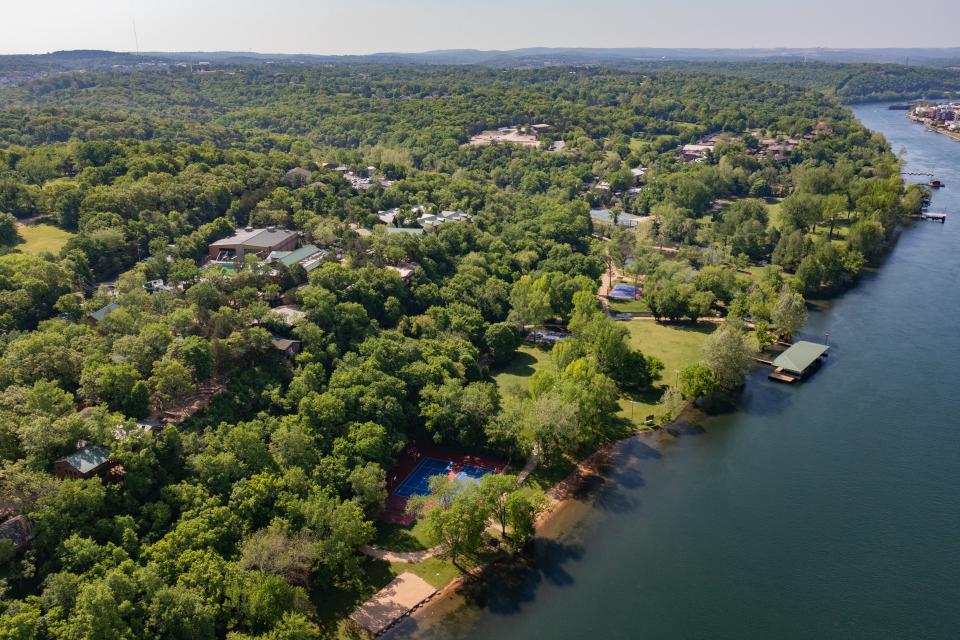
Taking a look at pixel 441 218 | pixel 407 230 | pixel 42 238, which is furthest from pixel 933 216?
pixel 42 238

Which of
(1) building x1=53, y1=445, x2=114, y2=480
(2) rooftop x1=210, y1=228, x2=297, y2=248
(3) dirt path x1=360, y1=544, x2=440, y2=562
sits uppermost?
(2) rooftop x1=210, y1=228, x2=297, y2=248

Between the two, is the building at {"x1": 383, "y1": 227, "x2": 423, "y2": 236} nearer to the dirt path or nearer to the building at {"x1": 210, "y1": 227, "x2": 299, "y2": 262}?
the building at {"x1": 210, "y1": 227, "x2": 299, "y2": 262}

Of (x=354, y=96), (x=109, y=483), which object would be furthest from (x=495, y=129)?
(x=109, y=483)

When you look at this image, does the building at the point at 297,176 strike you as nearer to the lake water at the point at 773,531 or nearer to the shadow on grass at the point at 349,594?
the lake water at the point at 773,531

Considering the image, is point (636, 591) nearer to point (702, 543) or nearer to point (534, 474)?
point (702, 543)

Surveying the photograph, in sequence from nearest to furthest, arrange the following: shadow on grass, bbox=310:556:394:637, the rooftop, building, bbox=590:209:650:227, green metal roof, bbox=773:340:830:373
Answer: shadow on grass, bbox=310:556:394:637, green metal roof, bbox=773:340:830:373, the rooftop, building, bbox=590:209:650:227

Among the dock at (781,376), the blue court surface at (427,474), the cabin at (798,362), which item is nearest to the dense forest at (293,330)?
the blue court surface at (427,474)

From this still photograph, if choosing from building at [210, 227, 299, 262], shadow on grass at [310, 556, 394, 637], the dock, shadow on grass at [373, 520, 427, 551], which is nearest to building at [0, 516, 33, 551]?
shadow on grass at [310, 556, 394, 637]
